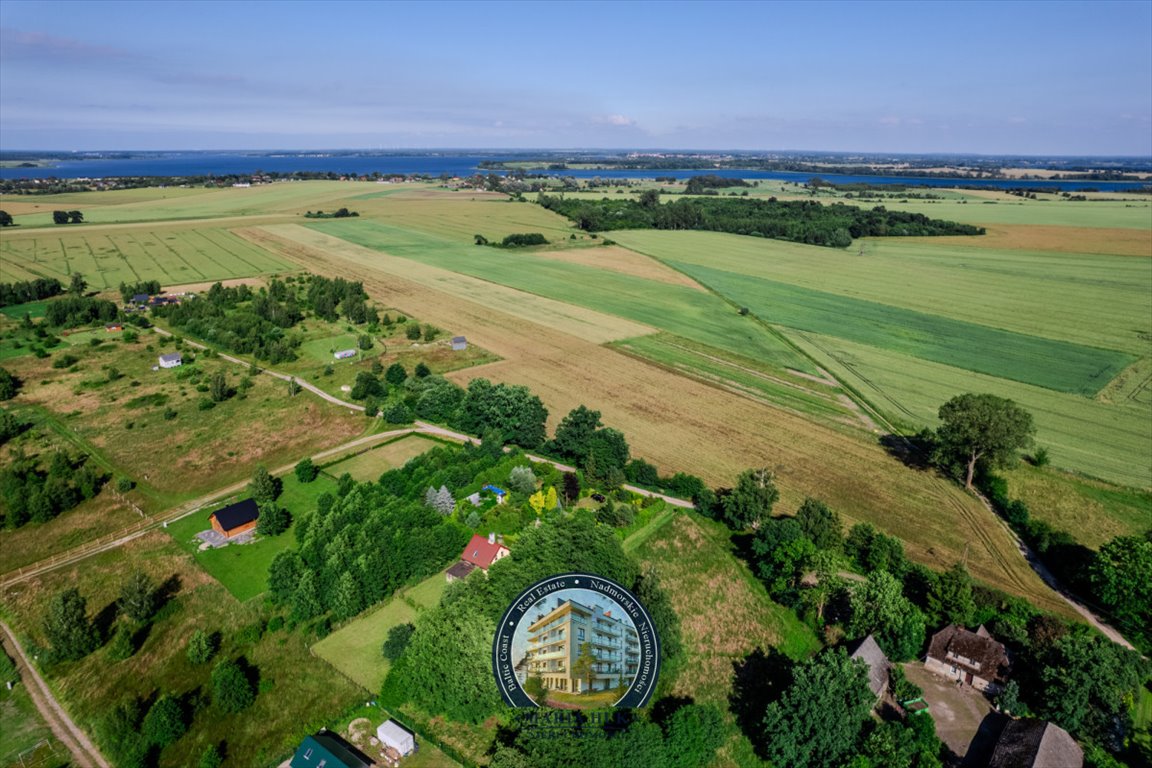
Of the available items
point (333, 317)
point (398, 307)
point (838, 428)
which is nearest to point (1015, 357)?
point (838, 428)

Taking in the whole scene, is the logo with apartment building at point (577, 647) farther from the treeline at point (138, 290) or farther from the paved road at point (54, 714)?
the treeline at point (138, 290)

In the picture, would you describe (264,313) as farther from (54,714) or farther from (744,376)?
(744,376)

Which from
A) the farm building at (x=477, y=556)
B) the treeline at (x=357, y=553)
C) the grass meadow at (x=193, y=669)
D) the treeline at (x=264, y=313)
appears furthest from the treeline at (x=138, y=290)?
the farm building at (x=477, y=556)

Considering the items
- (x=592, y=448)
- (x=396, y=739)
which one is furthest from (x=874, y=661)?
(x=592, y=448)

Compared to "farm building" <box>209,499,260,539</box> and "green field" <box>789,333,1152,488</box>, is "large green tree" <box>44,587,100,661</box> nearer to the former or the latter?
"farm building" <box>209,499,260,539</box>

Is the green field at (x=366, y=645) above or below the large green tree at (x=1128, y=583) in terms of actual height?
below

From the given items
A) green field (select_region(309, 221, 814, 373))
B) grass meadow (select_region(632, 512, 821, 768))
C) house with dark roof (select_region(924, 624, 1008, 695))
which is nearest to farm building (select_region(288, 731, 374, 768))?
grass meadow (select_region(632, 512, 821, 768))
